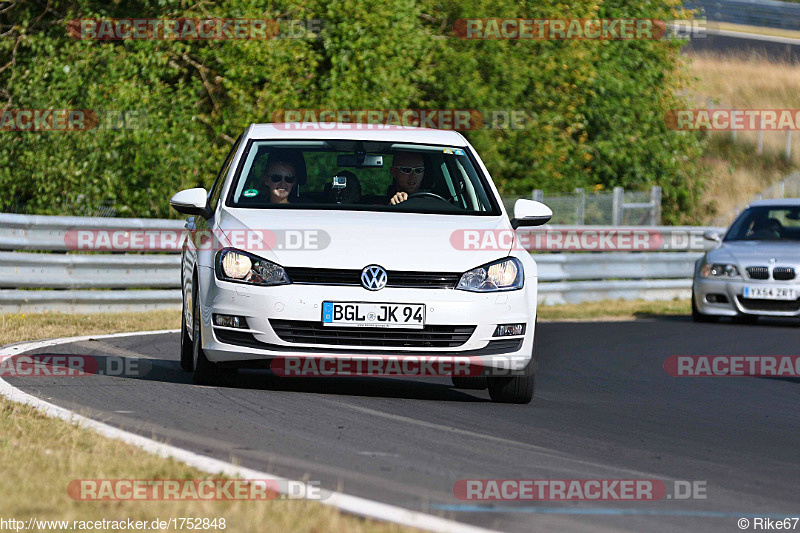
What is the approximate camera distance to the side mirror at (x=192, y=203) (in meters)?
8.44

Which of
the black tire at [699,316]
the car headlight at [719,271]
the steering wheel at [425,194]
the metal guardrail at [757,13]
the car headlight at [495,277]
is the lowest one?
the black tire at [699,316]

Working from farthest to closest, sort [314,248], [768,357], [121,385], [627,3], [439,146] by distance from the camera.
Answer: [627,3] → [768,357] → [439,146] → [121,385] → [314,248]

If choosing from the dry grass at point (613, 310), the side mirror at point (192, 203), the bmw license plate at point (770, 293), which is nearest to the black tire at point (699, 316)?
the bmw license plate at point (770, 293)

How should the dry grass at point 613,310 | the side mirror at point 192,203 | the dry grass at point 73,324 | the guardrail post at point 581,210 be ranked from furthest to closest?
1. the guardrail post at point 581,210
2. the dry grass at point 613,310
3. the dry grass at point 73,324
4. the side mirror at point 192,203

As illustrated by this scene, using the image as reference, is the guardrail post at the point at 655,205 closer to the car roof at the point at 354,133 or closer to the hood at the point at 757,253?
the hood at the point at 757,253

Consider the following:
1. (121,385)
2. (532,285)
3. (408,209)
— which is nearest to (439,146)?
(408,209)

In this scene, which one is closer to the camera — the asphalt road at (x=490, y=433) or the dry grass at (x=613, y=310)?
the asphalt road at (x=490, y=433)

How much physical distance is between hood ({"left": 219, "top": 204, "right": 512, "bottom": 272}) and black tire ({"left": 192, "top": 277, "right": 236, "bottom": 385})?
1.90 feet

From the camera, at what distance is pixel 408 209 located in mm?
8312

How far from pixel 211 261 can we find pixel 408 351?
4.09 feet

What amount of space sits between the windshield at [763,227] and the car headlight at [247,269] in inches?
444

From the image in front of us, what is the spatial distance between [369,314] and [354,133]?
1.94 m

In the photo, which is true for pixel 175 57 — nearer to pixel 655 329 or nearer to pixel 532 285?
pixel 655 329

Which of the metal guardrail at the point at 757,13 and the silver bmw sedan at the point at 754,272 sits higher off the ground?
the metal guardrail at the point at 757,13
